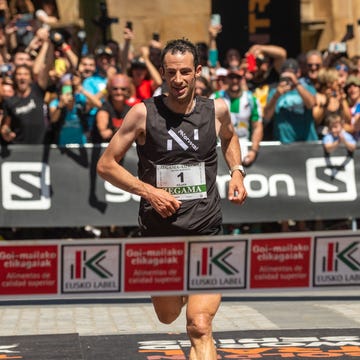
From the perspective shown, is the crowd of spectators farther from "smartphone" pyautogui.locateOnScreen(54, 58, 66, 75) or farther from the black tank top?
the black tank top

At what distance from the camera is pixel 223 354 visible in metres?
9.05

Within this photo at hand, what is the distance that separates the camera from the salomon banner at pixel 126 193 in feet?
42.2

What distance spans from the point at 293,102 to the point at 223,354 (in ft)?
16.6

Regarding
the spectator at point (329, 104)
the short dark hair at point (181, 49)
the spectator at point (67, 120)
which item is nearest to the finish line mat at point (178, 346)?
the short dark hair at point (181, 49)

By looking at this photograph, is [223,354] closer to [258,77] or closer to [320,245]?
[320,245]

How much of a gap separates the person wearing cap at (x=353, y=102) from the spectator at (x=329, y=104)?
0.32 feet

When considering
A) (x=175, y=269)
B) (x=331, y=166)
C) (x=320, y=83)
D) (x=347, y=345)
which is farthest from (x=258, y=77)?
(x=175, y=269)

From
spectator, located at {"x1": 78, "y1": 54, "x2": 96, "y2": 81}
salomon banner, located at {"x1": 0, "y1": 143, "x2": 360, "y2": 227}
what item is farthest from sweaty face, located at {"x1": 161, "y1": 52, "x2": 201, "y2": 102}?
spectator, located at {"x1": 78, "y1": 54, "x2": 96, "y2": 81}

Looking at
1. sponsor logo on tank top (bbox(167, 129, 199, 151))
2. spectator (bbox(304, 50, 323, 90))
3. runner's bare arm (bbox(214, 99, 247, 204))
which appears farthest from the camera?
A: spectator (bbox(304, 50, 323, 90))

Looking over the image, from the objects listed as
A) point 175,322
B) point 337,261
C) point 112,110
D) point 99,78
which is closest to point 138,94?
point 99,78

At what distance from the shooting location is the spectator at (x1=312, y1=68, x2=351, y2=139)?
1391 centimetres

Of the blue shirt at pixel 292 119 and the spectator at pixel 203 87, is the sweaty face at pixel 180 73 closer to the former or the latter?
the spectator at pixel 203 87

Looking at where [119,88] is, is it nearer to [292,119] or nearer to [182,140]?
[292,119]

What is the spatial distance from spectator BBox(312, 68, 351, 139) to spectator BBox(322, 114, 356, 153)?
31 cm
